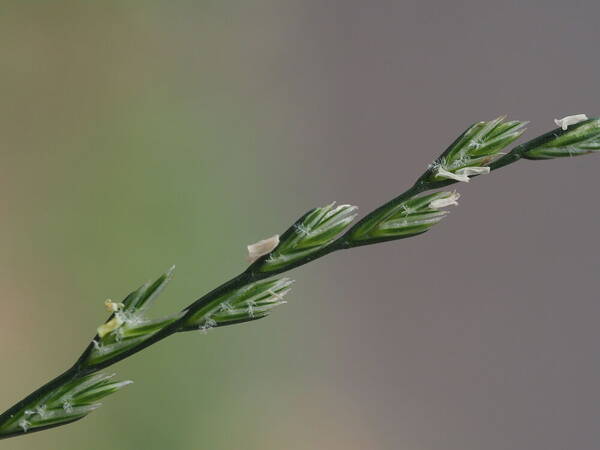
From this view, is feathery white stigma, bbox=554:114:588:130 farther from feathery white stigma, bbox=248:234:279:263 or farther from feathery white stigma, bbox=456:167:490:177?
feathery white stigma, bbox=248:234:279:263

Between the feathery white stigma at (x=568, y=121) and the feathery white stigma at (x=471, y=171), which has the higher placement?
the feathery white stigma at (x=568, y=121)

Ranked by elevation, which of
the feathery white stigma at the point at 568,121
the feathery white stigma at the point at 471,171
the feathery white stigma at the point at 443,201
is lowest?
the feathery white stigma at the point at 443,201

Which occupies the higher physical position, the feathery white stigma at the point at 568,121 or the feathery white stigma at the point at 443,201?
the feathery white stigma at the point at 568,121

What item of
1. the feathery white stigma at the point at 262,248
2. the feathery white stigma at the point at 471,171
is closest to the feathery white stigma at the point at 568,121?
the feathery white stigma at the point at 471,171

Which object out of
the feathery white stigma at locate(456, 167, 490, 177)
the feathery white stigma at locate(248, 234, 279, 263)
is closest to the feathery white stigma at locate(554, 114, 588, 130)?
the feathery white stigma at locate(456, 167, 490, 177)

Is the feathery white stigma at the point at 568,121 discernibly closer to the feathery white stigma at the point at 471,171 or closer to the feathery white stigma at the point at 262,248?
the feathery white stigma at the point at 471,171

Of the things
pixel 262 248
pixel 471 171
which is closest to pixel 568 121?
pixel 471 171

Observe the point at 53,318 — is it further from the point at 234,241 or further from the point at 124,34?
the point at 124,34

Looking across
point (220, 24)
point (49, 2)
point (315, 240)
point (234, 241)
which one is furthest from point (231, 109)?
point (315, 240)

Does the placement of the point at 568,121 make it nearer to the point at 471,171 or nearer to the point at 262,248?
the point at 471,171
